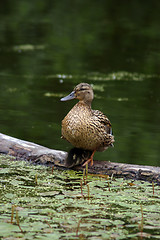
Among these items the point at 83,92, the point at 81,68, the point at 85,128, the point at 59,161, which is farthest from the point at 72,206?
the point at 81,68

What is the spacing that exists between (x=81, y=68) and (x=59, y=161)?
781 centimetres

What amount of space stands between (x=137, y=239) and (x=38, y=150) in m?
2.21

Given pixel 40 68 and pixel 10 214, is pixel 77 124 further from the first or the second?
pixel 40 68

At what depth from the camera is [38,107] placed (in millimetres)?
9367

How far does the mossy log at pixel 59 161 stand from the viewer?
517 cm

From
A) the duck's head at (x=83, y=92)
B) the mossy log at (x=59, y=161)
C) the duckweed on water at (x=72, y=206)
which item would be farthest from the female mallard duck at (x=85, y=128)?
the duckweed on water at (x=72, y=206)

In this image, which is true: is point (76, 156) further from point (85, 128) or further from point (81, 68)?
point (81, 68)

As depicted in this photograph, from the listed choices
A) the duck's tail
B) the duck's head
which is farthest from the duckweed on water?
the duck's head

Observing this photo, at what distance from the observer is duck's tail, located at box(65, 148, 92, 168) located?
18.1 feet

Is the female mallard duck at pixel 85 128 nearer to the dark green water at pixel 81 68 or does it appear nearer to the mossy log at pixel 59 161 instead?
the mossy log at pixel 59 161

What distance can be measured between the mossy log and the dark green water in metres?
1.27

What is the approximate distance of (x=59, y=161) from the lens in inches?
219

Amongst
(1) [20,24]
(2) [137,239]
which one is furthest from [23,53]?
(2) [137,239]

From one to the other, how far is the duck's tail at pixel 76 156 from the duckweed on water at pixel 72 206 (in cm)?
9
